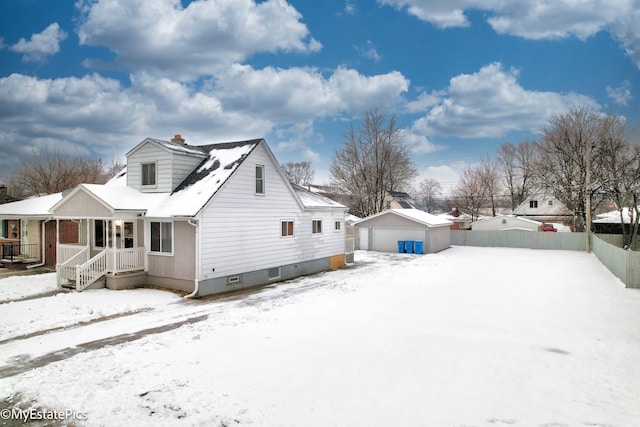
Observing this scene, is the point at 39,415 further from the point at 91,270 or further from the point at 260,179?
the point at 260,179

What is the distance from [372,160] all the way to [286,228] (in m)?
23.4

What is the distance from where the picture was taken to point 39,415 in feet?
17.1

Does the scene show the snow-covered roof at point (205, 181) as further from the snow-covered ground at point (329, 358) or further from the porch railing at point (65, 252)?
the porch railing at point (65, 252)

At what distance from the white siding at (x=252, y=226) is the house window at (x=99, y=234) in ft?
16.6

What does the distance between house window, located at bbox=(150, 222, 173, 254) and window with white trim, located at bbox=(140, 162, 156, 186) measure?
2.25m

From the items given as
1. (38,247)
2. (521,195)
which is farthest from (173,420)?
(521,195)

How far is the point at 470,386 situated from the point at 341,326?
155 inches

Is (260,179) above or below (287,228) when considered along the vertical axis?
above

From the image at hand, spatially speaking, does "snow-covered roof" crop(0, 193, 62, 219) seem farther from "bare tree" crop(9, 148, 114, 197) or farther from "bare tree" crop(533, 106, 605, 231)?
"bare tree" crop(533, 106, 605, 231)

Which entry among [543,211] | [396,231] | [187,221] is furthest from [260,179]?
[543,211]

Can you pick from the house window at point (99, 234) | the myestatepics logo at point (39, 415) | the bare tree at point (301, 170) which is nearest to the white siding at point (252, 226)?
the house window at point (99, 234)

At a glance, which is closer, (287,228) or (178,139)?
(287,228)

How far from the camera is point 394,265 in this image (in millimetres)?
22078

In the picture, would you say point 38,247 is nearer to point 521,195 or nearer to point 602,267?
point 602,267
